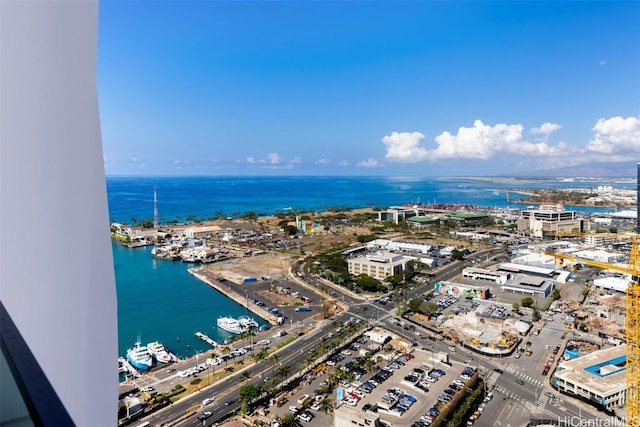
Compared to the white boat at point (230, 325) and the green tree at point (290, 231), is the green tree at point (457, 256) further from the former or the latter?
the white boat at point (230, 325)

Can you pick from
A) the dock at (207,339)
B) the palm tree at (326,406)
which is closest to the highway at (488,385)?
the palm tree at (326,406)

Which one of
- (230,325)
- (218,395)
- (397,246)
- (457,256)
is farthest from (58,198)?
(397,246)

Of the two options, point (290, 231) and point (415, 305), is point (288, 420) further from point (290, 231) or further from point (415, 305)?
point (290, 231)

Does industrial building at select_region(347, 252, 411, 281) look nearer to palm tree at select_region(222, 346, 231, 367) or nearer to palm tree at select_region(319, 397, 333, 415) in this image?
palm tree at select_region(222, 346, 231, 367)

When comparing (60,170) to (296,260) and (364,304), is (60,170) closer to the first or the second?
(364,304)

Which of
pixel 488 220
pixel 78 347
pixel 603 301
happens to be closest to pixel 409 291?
pixel 603 301

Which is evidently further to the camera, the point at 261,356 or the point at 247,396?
the point at 261,356
